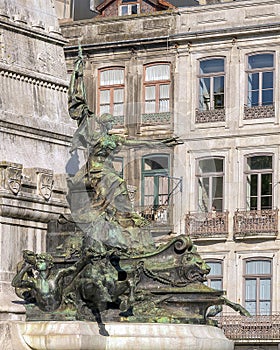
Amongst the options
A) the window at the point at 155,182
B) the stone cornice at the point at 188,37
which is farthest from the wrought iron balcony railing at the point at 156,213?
the stone cornice at the point at 188,37

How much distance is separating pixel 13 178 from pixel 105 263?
207 centimetres

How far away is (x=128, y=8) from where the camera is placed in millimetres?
67688

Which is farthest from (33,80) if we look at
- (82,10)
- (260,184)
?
(82,10)

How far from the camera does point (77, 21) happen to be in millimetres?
66688

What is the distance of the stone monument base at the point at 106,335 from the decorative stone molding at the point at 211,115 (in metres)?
36.3

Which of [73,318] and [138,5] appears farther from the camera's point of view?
[138,5]

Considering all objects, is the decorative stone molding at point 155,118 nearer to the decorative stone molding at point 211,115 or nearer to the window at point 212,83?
the decorative stone molding at point 211,115

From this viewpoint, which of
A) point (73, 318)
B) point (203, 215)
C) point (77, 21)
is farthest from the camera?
point (77, 21)

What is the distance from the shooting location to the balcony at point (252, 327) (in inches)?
2386

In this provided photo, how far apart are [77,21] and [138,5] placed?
93.2 inches

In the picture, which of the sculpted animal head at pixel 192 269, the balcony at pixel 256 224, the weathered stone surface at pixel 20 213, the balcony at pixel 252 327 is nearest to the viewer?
the sculpted animal head at pixel 192 269

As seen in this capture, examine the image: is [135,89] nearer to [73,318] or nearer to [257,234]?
[257,234]

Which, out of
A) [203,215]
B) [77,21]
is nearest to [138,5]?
[77,21]

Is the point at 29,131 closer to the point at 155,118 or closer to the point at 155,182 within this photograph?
the point at 155,182
